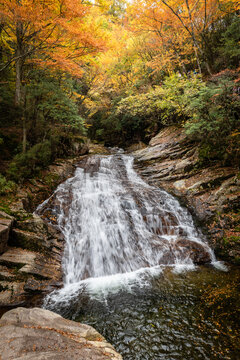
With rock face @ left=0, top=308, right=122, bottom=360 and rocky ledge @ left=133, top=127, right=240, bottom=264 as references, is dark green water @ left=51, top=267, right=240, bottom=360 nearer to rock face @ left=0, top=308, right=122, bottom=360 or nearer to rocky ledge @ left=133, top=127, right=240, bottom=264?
rock face @ left=0, top=308, right=122, bottom=360

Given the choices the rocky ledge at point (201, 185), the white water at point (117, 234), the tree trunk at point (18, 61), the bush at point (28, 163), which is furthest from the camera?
the tree trunk at point (18, 61)

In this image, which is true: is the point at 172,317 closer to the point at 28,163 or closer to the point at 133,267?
the point at 133,267

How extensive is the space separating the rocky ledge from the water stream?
0.53 m

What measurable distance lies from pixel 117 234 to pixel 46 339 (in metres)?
4.78

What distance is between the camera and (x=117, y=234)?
286 inches

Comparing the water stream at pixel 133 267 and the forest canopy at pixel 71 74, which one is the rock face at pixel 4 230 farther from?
the forest canopy at pixel 71 74

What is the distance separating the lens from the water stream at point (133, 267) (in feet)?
11.4

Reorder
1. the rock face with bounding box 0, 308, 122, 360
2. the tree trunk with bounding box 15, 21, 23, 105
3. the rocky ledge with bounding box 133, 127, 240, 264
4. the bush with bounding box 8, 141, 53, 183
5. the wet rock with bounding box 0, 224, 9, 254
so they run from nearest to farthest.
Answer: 1. the rock face with bounding box 0, 308, 122, 360
2. the wet rock with bounding box 0, 224, 9, 254
3. the rocky ledge with bounding box 133, 127, 240, 264
4. the bush with bounding box 8, 141, 53, 183
5. the tree trunk with bounding box 15, 21, 23, 105

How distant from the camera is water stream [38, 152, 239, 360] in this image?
346 cm

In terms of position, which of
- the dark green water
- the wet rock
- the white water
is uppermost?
the wet rock

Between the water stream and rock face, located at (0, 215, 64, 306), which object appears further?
rock face, located at (0, 215, 64, 306)

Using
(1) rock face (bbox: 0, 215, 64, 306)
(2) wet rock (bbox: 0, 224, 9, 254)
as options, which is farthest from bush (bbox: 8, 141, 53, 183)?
(2) wet rock (bbox: 0, 224, 9, 254)

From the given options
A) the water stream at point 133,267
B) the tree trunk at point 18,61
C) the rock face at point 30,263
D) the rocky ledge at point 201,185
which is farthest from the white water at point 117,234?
the tree trunk at point 18,61

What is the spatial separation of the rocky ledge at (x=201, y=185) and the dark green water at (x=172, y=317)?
168cm
